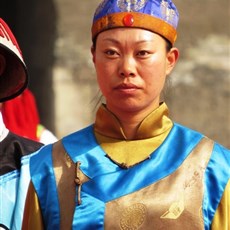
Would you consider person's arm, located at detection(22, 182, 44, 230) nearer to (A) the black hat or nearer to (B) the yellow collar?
(B) the yellow collar

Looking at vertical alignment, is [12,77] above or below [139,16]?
below

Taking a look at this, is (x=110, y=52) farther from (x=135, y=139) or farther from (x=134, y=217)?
(x=134, y=217)

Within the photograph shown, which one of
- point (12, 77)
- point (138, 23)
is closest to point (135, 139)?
point (138, 23)

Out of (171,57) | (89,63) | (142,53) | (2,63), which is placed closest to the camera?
(142,53)

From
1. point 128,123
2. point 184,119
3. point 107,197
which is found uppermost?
point 128,123

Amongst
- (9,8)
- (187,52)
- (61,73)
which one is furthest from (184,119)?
(9,8)

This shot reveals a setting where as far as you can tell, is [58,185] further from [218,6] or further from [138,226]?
[218,6]

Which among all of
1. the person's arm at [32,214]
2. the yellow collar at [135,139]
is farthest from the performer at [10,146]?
the yellow collar at [135,139]

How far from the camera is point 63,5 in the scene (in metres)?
6.86

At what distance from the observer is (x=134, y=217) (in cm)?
272

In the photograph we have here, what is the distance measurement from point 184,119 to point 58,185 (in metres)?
4.22

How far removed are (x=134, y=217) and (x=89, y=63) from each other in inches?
165

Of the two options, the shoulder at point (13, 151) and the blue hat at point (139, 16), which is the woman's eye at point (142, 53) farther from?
the shoulder at point (13, 151)

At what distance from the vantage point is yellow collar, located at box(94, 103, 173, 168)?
2.85m
